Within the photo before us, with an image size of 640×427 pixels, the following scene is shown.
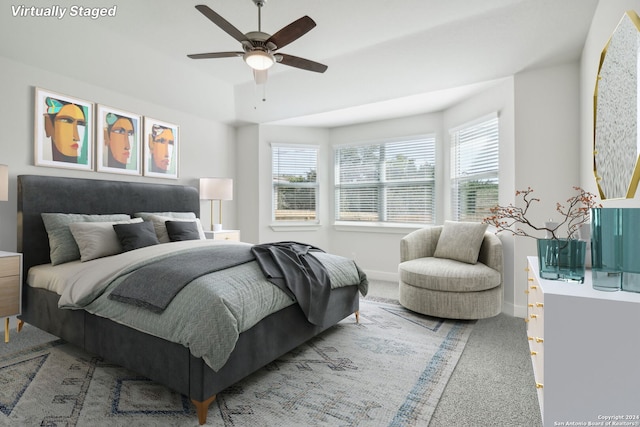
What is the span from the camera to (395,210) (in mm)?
5164

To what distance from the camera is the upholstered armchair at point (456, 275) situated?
122 inches

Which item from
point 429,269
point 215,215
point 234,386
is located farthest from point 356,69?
point 234,386

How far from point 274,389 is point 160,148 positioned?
3.44 metres

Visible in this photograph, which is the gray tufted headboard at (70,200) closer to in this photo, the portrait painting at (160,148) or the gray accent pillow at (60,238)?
the gray accent pillow at (60,238)

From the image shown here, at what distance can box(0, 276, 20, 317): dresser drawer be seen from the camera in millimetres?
2617

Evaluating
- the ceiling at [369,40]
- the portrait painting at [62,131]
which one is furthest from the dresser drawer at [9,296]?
the ceiling at [369,40]

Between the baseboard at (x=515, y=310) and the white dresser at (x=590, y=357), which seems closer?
the white dresser at (x=590, y=357)

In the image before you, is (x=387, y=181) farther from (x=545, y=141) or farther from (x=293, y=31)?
(x=293, y=31)

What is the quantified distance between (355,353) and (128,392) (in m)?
1.52

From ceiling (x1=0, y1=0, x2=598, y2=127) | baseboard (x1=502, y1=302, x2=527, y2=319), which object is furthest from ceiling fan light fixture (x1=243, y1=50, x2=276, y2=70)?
baseboard (x1=502, y1=302, x2=527, y2=319)

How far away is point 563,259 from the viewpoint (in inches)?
63.1

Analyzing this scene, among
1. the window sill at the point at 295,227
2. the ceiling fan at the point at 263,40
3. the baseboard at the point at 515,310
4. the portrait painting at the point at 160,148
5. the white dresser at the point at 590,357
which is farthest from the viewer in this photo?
the window sill at the point at 295,227

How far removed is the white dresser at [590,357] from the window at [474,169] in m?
2.82

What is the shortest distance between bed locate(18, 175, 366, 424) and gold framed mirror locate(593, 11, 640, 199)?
1.97 meters
